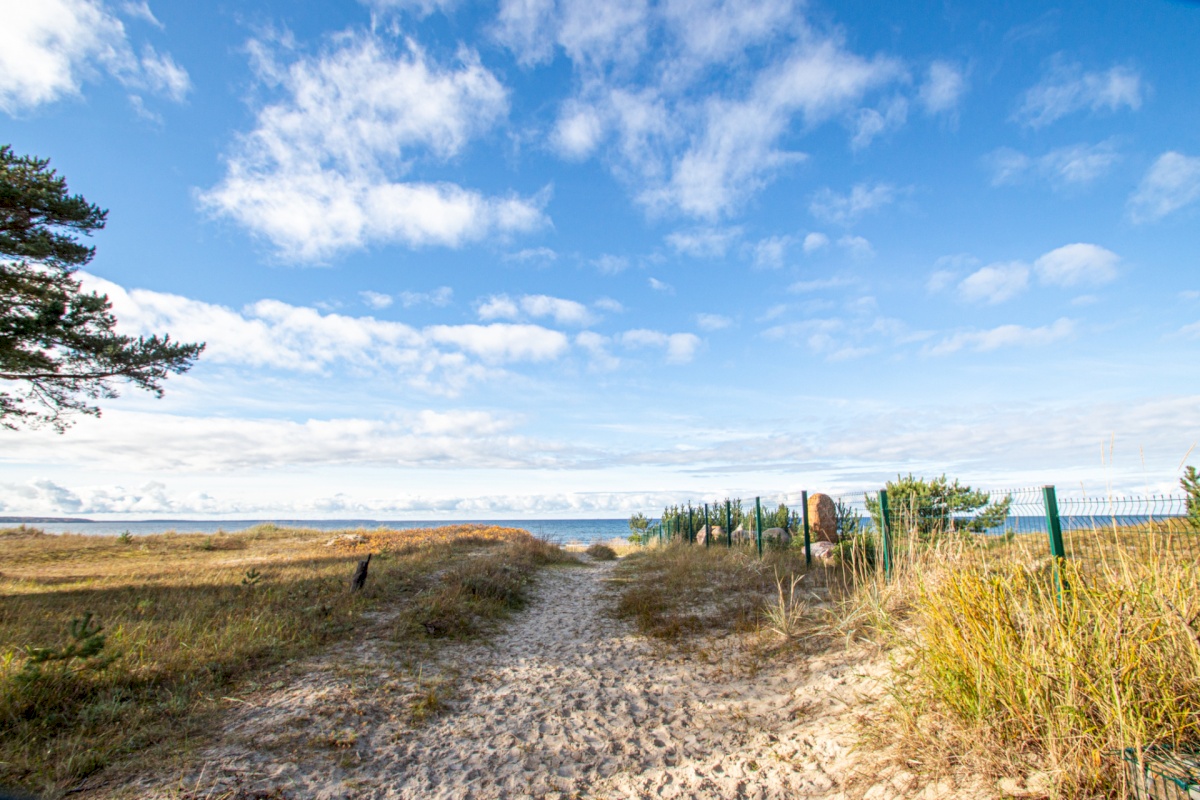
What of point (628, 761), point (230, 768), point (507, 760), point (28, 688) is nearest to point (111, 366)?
point (28, 688)

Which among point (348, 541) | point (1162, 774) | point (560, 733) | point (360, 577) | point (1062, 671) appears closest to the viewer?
point (1162, 774)

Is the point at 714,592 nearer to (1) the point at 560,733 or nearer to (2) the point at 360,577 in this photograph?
(1) the point at 560,733

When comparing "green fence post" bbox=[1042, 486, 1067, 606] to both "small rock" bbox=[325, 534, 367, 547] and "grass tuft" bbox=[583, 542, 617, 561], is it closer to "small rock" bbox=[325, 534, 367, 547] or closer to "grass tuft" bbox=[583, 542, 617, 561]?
"grass tuft" bbox=[583, 542, 617, 561]

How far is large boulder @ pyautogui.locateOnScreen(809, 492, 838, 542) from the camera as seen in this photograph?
54.6 feet

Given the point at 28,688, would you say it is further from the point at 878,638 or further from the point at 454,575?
the point at 878,638

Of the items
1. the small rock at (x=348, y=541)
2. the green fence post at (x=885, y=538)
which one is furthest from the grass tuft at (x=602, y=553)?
the green fence post at (x=885, y=538)

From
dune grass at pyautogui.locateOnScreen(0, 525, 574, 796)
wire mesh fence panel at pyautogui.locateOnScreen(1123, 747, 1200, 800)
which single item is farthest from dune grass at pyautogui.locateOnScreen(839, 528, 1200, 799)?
dune grass at pyautogui.locateOnScreen(0, 525, 574, 796)

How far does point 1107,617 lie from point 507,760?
15.0 feet

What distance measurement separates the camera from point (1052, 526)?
232 inches

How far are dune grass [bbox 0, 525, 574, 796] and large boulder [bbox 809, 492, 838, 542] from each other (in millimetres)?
8787

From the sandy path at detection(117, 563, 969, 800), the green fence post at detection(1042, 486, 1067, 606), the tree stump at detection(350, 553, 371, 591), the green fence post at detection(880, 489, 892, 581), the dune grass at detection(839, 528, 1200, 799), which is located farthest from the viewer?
the tree stump at detection(350, 553, 371, 591)

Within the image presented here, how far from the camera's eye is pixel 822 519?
1681 cm

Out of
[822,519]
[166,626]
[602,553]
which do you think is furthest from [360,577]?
[602,553]

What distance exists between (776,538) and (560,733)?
13.6 m
